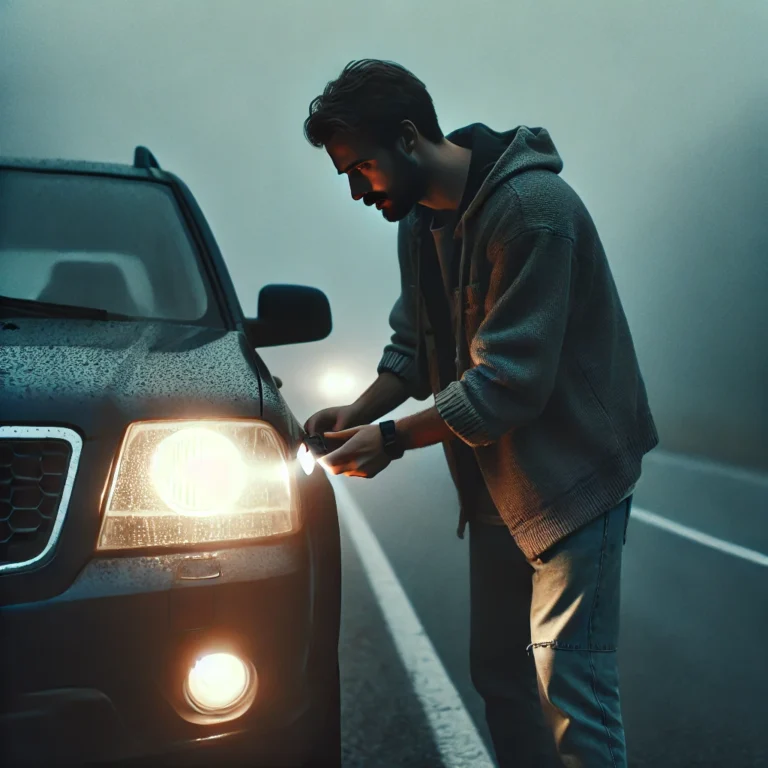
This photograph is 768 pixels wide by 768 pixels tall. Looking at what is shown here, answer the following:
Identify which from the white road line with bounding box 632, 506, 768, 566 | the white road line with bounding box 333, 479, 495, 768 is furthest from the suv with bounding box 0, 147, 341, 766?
the white road line with bounding box 632, 506, 768, 566

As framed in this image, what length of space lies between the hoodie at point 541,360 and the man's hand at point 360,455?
171 mm

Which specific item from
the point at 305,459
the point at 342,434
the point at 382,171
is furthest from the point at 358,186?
the point at 305,459

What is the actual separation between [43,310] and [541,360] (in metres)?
1.30

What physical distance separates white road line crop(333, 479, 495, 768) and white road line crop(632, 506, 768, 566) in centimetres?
218

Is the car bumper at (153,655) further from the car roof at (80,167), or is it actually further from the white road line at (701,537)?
the white road line at (701,537)

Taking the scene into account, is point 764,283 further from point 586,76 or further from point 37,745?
point 37,745

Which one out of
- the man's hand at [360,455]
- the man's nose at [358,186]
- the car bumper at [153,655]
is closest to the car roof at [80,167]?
the man's nose at [358,186]

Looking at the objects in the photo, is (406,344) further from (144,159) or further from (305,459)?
(144,159)

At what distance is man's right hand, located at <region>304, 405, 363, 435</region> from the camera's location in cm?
247

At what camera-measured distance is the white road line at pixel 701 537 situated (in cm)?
564

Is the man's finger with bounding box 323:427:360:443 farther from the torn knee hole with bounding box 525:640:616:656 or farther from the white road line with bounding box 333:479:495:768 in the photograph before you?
the white road line with bounding box 333:479:495:768

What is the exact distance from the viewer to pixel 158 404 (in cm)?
174

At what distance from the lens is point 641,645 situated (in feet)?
12.9

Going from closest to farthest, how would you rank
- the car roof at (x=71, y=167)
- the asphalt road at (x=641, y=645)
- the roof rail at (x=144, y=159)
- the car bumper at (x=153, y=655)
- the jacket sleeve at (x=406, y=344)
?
the car bumper at (x=153, y=655) < the jacket sleeve at (x=406, y=344) < the asphalt road at (x=641, y=645) < the car roof at (x=71, y=167) < the roof rail at (x=144, y=159)
